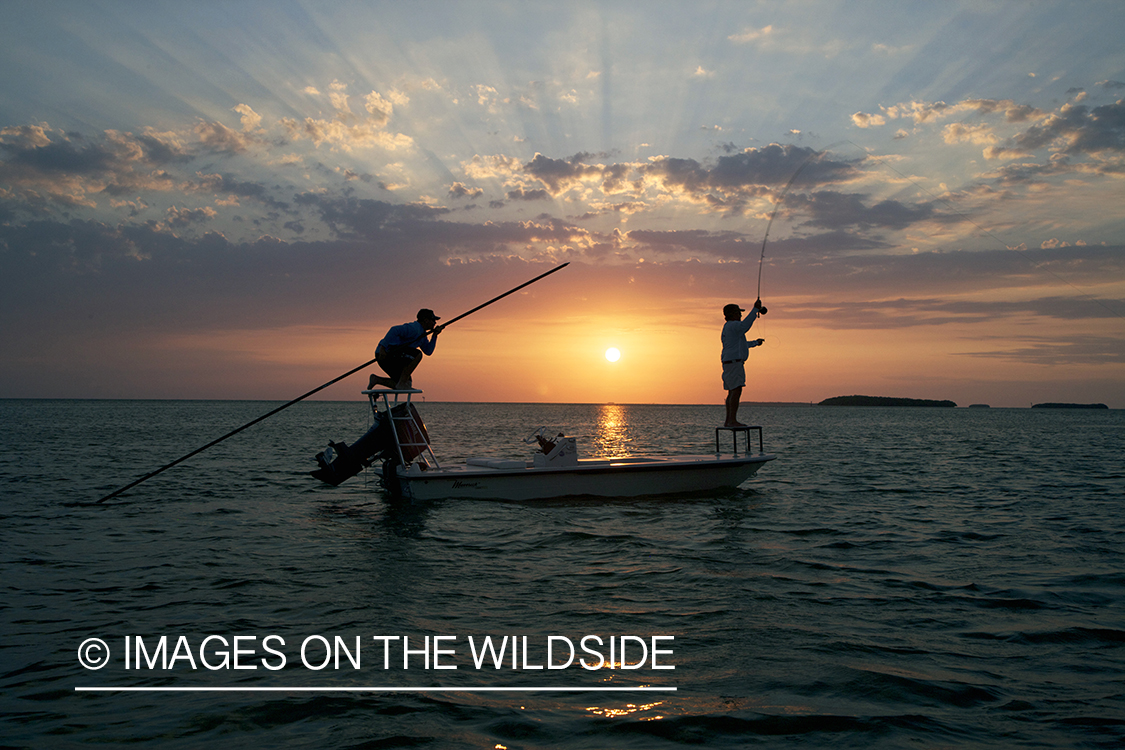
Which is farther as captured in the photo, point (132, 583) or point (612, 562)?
point (612, 562)

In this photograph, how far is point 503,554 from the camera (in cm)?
896

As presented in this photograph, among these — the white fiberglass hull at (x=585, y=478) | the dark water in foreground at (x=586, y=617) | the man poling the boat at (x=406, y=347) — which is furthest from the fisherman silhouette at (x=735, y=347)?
the man poling the boat at (x=406, y=347)

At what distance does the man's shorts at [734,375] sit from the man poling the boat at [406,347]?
5295 mm

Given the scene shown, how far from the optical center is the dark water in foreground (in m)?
4.22

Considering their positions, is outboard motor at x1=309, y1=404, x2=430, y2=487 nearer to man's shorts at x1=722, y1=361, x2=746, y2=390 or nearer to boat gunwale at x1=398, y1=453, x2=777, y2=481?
boat gunwale at x1=398, y1=453, x2=777, y2=481

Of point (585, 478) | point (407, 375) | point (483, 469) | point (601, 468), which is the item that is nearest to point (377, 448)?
point (407, 375)

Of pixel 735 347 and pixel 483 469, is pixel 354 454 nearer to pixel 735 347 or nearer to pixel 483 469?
pixel 483 469

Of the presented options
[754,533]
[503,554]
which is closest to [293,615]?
[503,554]

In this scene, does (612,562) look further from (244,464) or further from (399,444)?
(244,464)

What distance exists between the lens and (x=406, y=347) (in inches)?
476

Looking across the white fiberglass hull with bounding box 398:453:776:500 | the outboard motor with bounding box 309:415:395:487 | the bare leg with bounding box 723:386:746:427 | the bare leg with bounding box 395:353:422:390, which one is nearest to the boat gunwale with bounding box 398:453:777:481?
the white fiberglass hull with bounding box 398:453:776:500

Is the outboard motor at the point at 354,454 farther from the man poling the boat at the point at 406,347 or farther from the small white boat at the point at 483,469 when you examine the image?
the man poling the boat at the point at 406,347

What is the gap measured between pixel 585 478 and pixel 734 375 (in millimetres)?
3329

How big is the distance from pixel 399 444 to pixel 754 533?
6191mm
